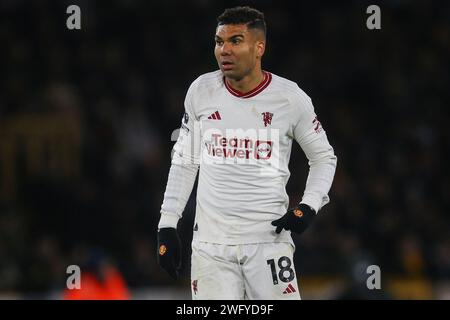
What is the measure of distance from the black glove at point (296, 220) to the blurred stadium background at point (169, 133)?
153 inches

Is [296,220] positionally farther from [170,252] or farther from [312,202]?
[170,252]

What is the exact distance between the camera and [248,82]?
234 inches

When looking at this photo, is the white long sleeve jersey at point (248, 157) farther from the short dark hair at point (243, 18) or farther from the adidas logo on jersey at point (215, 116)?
the short dark hair at point (243, 18)

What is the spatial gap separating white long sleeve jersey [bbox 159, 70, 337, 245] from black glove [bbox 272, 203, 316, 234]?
93mm

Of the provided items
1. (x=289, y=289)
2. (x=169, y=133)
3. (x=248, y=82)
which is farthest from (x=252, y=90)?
(x=169, y=133)

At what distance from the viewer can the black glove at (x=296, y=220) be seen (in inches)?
227

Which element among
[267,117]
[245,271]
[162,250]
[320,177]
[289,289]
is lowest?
[289,289]

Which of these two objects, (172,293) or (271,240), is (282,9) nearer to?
(172,293)

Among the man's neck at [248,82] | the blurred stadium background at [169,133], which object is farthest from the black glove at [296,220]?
the blurred stadium background at [169,133]

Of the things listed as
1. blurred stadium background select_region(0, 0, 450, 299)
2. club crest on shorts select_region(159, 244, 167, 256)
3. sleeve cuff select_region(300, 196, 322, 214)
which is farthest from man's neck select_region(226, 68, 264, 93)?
blurred stadium background select_region(0, 0, 450, 299)

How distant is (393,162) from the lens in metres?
12.3

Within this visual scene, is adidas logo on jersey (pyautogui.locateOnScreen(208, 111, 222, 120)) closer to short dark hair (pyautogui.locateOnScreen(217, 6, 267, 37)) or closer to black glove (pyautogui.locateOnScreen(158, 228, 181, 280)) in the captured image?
short dark hair (pyautogui.locateOnScreen(217, 6, 267, 37))

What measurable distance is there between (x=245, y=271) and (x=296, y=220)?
39 cm
